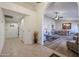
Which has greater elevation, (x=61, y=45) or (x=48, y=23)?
(x=48, y=23)

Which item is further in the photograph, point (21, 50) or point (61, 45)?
point (61, 45)

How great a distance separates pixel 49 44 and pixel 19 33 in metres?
0.74

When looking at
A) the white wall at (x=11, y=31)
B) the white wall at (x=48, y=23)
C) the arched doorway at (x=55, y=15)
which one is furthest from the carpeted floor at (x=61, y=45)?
the white wall at (x=11, y=31)

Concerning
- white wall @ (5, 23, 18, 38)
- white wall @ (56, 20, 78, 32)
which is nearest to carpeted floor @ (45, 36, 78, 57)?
white wall @ (56, 20, 78, 32)

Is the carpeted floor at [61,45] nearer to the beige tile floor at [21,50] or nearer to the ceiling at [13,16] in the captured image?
the beige tile floor at [21,50]

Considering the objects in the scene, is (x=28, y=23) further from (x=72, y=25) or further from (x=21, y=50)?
(x=72, y=25)

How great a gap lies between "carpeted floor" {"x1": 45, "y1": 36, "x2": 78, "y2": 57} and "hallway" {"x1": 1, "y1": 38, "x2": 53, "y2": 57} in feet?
0.72

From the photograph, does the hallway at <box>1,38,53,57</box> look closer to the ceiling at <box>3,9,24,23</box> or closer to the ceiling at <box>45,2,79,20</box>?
the ceiling at <box>3,9,24,23</box>

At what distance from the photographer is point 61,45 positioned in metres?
2.05

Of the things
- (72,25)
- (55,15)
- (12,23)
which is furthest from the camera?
(55,15)

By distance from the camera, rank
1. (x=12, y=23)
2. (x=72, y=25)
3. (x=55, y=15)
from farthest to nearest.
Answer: (x=55, y=15) < (x=12, y=23) < (x=72, y=25)

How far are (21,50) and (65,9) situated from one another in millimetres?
1229

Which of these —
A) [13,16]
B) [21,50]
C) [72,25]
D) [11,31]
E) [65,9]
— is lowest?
[21,50]

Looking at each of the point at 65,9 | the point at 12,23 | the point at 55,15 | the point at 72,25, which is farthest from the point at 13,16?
the point at 72,25
